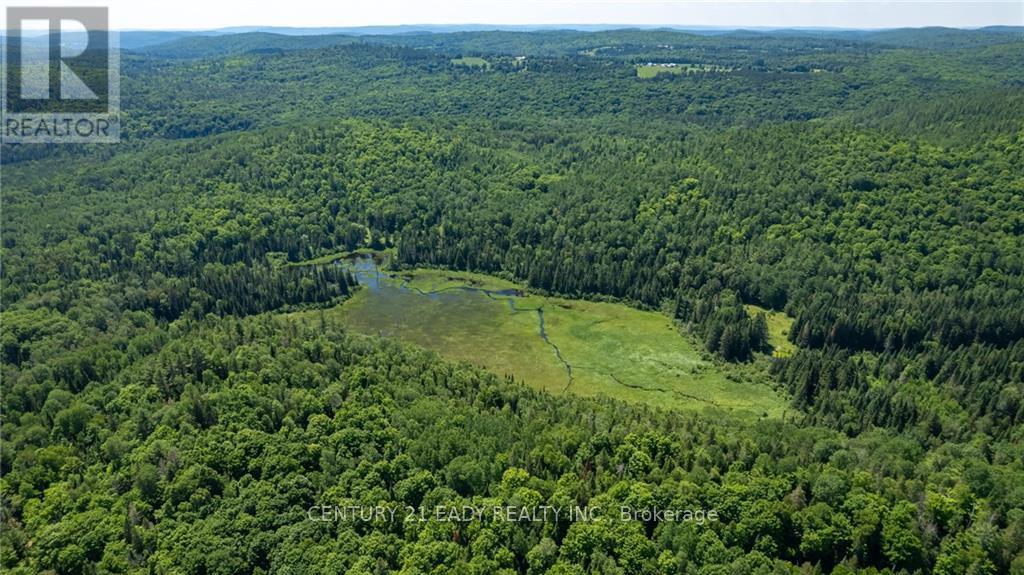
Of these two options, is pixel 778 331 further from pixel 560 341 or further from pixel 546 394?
pixel 546 394

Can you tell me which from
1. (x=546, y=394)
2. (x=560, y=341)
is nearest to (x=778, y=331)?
(x=560, y=341)

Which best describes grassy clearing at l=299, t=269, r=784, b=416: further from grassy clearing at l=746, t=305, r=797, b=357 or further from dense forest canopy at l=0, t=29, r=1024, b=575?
grassy clearing at l=746, t=305, r=797, b=357

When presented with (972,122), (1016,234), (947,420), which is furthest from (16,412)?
(972,122)

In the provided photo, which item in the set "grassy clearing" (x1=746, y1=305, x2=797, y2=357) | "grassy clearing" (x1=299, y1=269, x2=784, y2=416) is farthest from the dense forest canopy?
"grassy clearing" (x1=299, y1=269, x2=784, y2=416)

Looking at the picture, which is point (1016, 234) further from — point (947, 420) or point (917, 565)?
point (917, 565)

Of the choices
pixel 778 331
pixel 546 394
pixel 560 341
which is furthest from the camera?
pixel 560 341

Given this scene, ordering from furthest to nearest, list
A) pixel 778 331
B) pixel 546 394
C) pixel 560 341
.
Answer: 1. pixel 560 341
2. pixel 778 331
3. pixel 546 394
